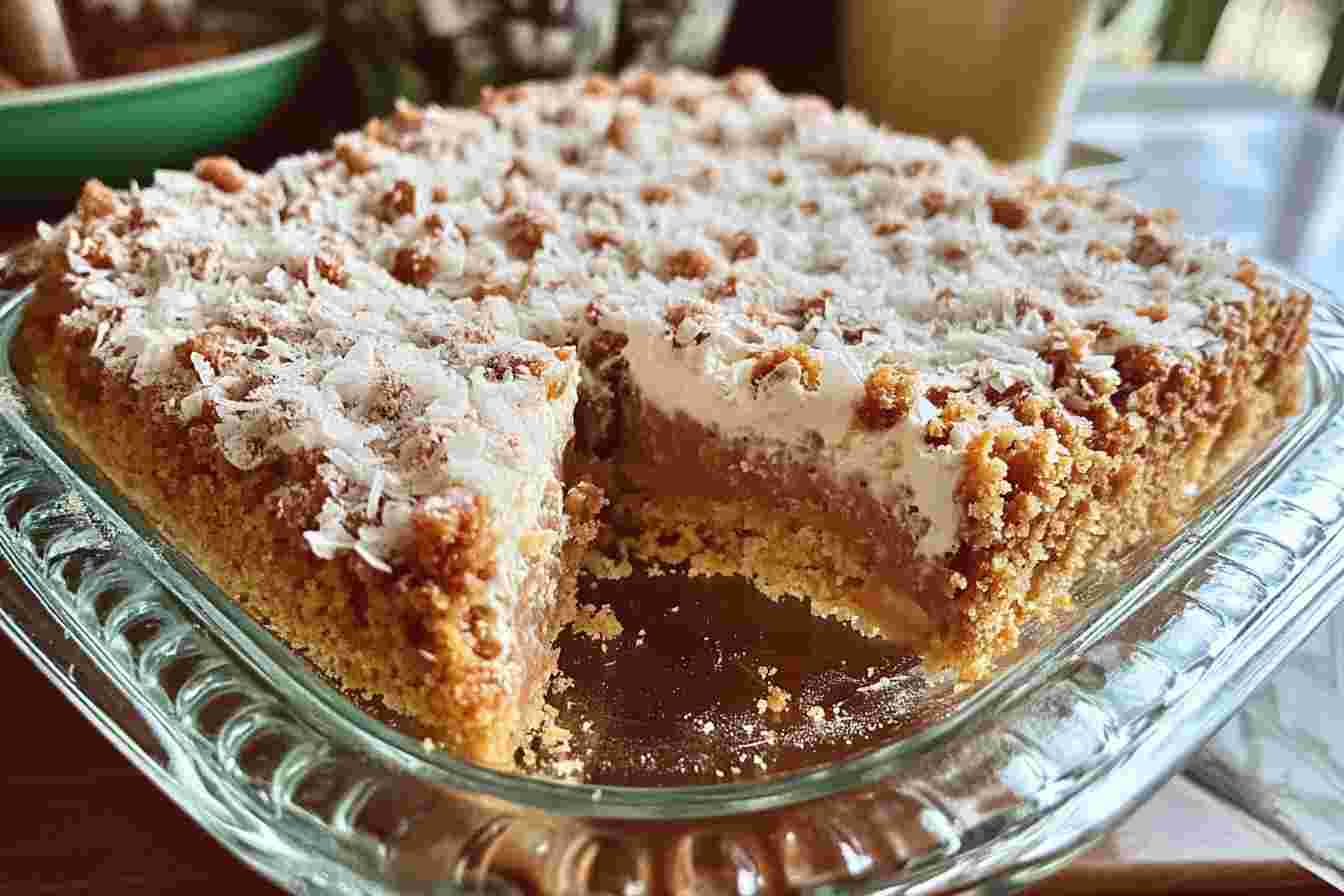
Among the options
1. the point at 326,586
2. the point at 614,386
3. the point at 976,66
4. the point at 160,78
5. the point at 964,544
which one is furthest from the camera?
the point at 976,66

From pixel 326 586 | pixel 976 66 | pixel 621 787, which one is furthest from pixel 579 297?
pixel 976 66

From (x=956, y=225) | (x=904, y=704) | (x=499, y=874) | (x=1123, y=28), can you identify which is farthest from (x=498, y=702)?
(x=1123, y=28)

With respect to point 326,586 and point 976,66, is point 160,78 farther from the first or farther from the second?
point 976,66

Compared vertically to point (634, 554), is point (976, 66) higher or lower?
higher

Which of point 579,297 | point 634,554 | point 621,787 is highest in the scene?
point 579,297

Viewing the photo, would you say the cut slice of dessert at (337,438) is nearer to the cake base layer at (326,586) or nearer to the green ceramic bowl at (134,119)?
the cake base layer at (326,586)

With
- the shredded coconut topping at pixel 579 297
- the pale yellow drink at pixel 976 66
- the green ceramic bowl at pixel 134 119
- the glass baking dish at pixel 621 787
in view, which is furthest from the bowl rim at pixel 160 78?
the pale yellow drink at pixel 976 66

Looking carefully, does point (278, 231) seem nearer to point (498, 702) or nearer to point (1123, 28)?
point (498, 702)
